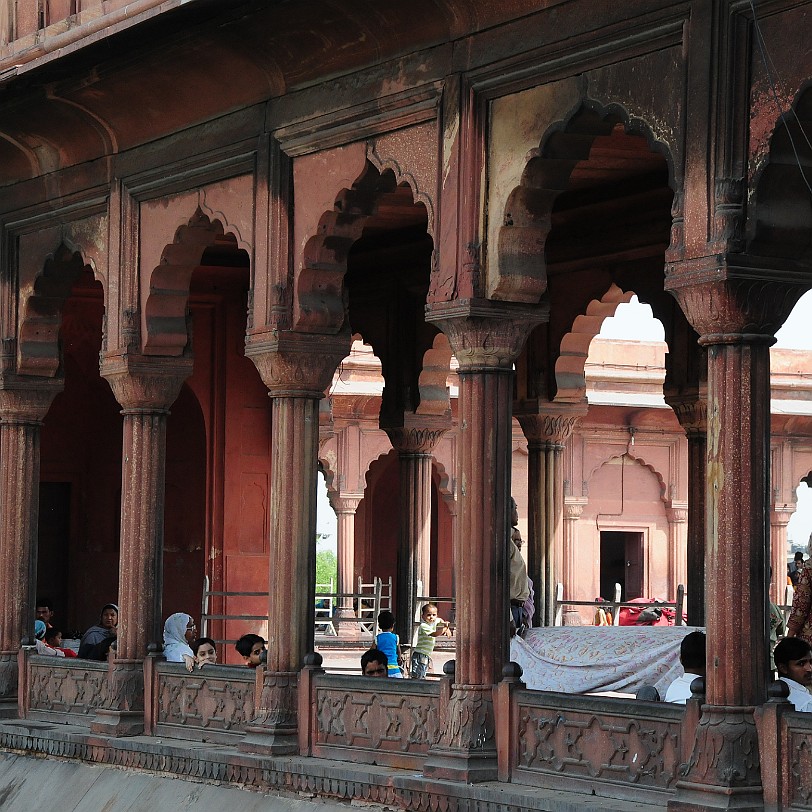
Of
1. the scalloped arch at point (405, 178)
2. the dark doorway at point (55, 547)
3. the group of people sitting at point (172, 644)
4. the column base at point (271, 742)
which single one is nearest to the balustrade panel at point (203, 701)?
the group of people sitting at point (172, 644)

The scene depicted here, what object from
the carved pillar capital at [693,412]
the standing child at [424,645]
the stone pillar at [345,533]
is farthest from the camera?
the stone pillar at [345,533]

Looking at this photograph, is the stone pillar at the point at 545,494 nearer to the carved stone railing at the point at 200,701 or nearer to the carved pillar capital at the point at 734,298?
the carved stone railing at the point at 200,701

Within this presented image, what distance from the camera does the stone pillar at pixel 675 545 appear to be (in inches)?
1064

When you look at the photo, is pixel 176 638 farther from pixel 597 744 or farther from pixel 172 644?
pixel 597 744

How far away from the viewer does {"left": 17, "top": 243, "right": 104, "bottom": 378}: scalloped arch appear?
1235cm

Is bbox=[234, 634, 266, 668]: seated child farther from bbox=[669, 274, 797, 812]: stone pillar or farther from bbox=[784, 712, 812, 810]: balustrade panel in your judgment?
bbox=[784, 712, 812, 810]: balustrade panel

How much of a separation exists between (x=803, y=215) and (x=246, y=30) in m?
3.78

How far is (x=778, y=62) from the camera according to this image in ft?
22.4

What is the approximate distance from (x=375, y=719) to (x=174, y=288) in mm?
3414

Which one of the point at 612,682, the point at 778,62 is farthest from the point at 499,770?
the point at 778,62

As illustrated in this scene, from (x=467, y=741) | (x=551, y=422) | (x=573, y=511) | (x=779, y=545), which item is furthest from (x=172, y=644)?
(x=779, y=545)

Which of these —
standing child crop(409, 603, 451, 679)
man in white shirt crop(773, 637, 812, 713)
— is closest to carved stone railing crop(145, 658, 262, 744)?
standing child crop(409, 603, 451, 679)

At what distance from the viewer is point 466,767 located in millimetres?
8156

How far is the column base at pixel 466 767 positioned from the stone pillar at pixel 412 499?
600 centimetres
